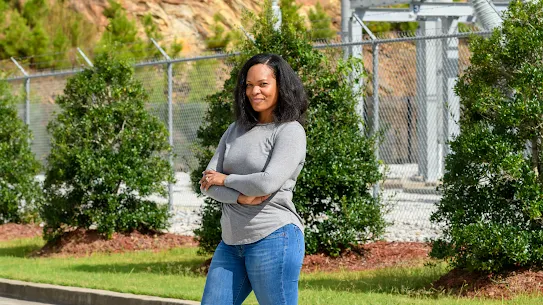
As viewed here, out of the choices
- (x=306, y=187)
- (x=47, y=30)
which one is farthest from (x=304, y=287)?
(x=47, y=30)

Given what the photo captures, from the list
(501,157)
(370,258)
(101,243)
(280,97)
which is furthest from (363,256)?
(280,97)

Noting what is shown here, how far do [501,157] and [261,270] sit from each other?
4217mm

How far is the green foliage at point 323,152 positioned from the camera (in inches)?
397

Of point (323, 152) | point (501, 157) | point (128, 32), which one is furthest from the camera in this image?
point (128, 32)

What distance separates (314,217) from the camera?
34.0 ft

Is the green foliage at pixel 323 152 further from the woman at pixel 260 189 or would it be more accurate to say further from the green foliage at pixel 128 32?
the green foliage at pixel 128 32

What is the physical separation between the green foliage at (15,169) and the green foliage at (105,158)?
264 cm

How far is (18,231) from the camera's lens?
15242 millimetres

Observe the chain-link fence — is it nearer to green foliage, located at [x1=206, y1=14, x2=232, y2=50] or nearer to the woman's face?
the woman's face

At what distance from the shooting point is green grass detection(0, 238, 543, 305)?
804 centimetres

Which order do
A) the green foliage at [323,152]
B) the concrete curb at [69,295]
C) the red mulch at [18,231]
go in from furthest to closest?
the red mulch at [18,231] < the green foliage at [323,152] < the concrete curb at [69,295]

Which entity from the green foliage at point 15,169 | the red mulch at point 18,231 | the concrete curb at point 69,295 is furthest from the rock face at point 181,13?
the concrete curb at point 69,295

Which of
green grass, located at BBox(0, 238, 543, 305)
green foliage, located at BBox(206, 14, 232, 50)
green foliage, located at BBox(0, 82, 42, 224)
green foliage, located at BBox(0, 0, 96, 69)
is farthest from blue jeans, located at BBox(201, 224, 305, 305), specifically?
green foliage, located at BBox(206, 14, 232, 50)

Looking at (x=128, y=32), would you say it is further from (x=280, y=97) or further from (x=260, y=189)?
(x=260, y=189)
